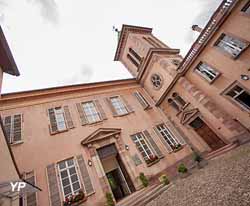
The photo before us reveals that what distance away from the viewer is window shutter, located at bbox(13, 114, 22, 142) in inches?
355

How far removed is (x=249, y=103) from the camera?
9875 millimetres

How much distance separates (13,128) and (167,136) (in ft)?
36.4

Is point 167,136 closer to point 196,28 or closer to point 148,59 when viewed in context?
point 148,59

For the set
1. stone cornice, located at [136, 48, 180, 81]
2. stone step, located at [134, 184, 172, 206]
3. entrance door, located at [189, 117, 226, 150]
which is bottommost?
stone step, located at [134, 184, 172, 206]

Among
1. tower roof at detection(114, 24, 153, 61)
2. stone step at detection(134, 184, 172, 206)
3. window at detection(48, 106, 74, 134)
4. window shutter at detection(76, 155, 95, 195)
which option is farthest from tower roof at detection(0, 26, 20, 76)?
tower roof at detection(114, 24, 153, 61)

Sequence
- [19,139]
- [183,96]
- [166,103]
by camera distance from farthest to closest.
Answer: [166,103] → [183,96] → [19,139]

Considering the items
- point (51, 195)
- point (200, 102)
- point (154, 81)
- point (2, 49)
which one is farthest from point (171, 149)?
point (2, 49)

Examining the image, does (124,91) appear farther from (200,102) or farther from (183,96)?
(200,102)

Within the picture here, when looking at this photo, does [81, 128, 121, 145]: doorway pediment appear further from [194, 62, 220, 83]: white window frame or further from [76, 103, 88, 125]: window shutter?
[194, 62, 220, 83]: white window frame

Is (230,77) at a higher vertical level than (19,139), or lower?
lower

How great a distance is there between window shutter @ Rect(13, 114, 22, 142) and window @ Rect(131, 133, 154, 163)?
293 inches

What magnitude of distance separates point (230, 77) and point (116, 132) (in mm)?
8754

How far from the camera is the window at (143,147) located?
35.3 feet

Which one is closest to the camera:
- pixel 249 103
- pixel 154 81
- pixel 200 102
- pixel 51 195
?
pixel 51 195
